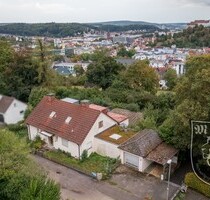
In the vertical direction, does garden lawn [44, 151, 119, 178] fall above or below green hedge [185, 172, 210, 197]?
below

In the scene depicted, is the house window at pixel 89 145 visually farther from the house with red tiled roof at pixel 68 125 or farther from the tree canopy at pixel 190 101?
the tree canopy at pixel 190 101

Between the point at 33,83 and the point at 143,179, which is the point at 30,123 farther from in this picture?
the point at 33,83

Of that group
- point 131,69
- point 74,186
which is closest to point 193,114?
point 74,186

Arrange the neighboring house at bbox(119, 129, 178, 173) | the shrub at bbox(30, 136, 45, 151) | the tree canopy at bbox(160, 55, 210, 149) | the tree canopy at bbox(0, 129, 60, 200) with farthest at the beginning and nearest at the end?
the shrub at bbox(30, 136, 45, 151), the neighboring house at bbox(119, 129, 178, 173), the tree canopy at bbox(160, 55, 210, 149), the tree canopy at bbox(0, 129, 60, 200)

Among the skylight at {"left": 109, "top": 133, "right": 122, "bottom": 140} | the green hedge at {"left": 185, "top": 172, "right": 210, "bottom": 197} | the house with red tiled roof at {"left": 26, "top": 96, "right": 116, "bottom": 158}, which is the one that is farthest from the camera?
the skylight at {"left": 109, "top": 133, "right": 122, "bottom": 140}

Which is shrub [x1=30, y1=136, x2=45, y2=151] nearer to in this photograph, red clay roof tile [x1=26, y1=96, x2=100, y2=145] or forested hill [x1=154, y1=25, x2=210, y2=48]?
red clay roof tile [x1=26, y1=96, x2=100, y2=145]

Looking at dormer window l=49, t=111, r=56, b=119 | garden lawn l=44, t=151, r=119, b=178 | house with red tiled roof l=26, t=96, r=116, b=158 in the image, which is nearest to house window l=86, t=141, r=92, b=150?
house with red tiled roof l=26, t=96, r=116, b=158
